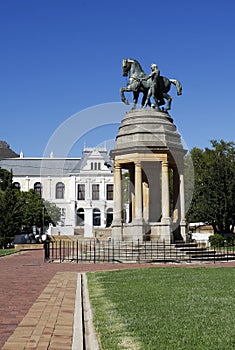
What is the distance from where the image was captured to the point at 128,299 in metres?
11.0

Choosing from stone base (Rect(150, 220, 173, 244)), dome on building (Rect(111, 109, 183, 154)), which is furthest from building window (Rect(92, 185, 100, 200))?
stone base (Rect(150, 220, 173, 244))

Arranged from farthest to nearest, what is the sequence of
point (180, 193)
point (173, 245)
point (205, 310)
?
point (180, 193)
point (173, 245)
point (205, 310)

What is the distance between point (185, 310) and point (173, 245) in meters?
16.8

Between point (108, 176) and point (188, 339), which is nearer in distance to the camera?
point (188, 339)

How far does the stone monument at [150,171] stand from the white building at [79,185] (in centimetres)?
5579

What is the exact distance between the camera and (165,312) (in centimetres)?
902

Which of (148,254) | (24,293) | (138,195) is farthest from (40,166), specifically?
(24,293)

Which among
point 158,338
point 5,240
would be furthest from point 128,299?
point 5,240

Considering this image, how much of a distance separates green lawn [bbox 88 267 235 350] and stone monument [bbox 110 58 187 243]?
37.4 ft

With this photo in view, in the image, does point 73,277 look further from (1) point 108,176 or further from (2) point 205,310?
(1) point 108,176

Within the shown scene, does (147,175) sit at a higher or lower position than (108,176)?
lower

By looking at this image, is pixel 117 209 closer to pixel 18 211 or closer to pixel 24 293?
pixel 24 293

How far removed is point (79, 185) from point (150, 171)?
6321 centimetres

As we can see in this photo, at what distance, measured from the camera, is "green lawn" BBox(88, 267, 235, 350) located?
678cm
